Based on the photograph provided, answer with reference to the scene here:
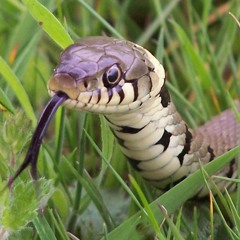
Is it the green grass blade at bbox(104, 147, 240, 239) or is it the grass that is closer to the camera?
the grass

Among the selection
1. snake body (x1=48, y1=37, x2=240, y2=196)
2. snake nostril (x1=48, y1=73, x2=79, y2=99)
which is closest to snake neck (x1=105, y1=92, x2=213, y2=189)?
snake body (x1=48, y1=37, x2=240, y2=196)

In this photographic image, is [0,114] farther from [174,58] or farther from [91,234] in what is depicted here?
[174,58]

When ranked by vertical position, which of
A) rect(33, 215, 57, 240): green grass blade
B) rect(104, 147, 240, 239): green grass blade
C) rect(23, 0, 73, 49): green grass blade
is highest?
rect(23, 0, 73, 49): green grass blade

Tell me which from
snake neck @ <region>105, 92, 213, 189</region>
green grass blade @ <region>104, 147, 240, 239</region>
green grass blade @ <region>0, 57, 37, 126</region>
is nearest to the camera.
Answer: green grass blade @ <region>104, 147, 240, 239</region>

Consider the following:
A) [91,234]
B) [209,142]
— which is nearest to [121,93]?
[91,234]

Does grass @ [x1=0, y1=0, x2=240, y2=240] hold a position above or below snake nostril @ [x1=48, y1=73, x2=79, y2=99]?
below

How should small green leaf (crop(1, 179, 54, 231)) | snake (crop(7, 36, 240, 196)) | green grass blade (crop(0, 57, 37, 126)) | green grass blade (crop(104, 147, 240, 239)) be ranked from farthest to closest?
1. green grass blade (crop(0, 57, 37, 126))
2. green grass blade (crop(104, 147, 240, 239))
3. snake (crop(7, 36, 240, 196))
4. small green leaf (crop(1, 179, 54, 231))

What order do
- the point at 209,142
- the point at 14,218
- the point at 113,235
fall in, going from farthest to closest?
the point at 209,142
the point at 113,235
the point at 14,218

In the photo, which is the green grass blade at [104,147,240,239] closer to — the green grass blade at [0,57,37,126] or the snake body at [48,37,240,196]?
the snake body at [48,37,240,196]
